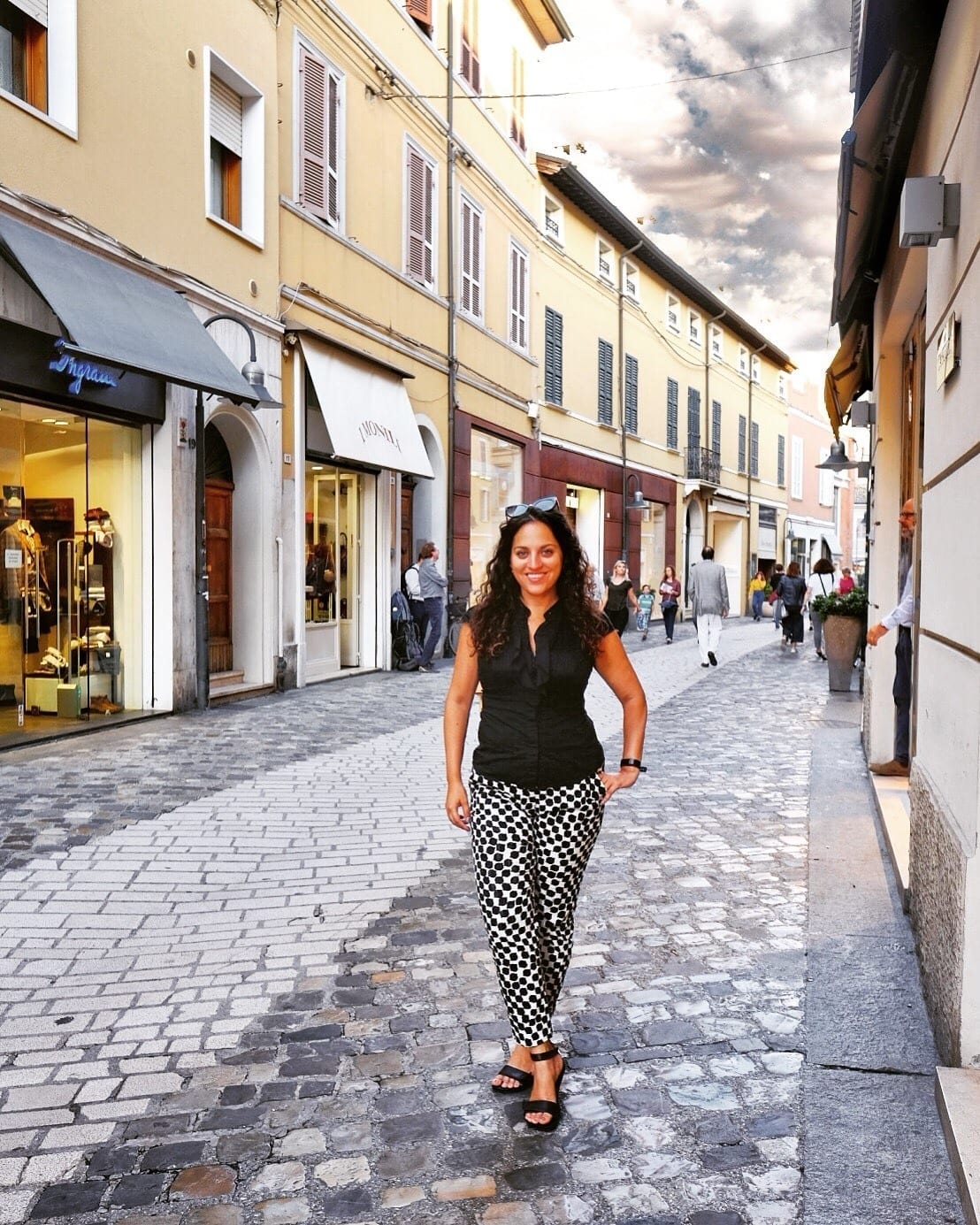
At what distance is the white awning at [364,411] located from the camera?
14.0 meters

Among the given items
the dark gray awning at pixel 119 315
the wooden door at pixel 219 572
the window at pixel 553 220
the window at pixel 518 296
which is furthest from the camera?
the window at pixel 553 220

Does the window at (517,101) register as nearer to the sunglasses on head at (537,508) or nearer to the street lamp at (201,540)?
the street lamp at (201,540)

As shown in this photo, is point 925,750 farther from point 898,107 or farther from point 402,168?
point 402,168

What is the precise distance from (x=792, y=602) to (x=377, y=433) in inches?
360

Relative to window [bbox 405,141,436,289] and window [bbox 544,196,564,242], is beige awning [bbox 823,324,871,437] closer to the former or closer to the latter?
window [bbox 405,141,436,289]

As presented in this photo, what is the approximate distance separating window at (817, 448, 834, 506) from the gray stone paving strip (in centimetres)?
4770

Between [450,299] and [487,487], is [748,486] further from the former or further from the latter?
[450,299]

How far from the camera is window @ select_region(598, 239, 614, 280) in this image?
27250 millimetres

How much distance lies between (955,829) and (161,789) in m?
5.53

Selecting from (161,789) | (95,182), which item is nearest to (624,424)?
(95,182)

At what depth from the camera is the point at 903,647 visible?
7.39 meters

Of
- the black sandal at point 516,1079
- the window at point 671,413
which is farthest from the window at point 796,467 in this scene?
the black sandal at point 516,1079

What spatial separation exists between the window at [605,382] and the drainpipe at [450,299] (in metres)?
9.18

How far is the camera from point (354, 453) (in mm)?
14320
